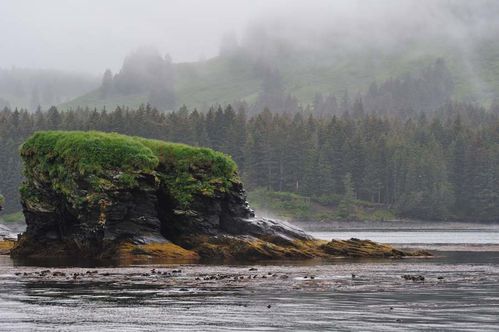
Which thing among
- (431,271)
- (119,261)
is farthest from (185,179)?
(431,271)

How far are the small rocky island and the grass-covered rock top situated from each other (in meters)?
0.09

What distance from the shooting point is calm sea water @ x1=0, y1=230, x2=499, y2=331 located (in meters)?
33.1

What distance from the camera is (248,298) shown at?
4184 centimetres

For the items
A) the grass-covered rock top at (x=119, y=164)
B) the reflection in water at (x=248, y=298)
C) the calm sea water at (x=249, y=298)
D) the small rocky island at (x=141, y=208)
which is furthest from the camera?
the grass-covered rock top at (x=119, y=164)

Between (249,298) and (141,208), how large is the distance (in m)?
32.8

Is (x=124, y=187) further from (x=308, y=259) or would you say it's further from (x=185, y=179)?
(x=308, y=259)

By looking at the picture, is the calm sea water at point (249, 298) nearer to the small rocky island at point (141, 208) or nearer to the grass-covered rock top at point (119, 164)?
the small rocky island at point (141, 208)

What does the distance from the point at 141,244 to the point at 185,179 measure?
25.2 feet

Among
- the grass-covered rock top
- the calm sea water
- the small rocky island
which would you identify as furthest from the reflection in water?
the grass-covered rock top

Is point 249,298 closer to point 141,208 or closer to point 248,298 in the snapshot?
point 248,298

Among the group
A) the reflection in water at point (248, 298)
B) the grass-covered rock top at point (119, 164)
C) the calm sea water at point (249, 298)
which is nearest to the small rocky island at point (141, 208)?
the grass-covered rock top at point (119, 164)

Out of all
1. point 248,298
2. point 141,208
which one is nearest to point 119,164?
point 141,208

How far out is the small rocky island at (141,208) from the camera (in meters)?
72.9

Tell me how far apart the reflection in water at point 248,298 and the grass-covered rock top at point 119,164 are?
13.7 meters
